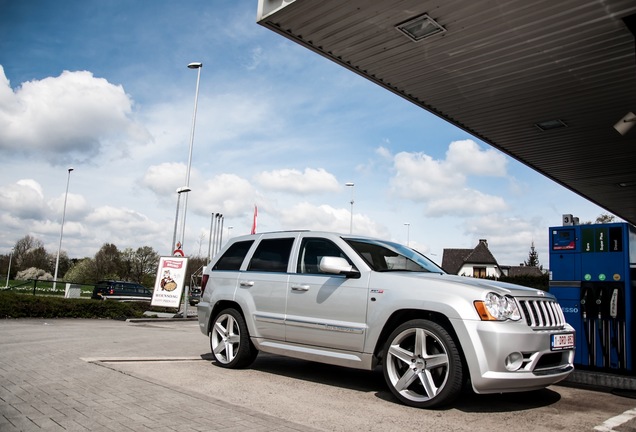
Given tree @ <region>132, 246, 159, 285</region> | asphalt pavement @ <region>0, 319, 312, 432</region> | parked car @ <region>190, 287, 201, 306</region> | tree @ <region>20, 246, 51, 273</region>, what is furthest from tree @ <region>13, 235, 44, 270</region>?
asphalt pavement @ <region>0, 319, 312, 432</region>

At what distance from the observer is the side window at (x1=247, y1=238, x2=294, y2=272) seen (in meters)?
6.77

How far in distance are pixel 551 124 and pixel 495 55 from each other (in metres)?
3.41

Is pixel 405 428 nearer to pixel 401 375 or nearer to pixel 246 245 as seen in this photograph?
pixel 401 375

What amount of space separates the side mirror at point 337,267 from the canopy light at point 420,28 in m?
3.16

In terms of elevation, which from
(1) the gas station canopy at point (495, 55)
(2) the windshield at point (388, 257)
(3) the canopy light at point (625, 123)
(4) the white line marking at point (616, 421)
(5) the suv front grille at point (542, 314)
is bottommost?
(4) the white line marking at point (616, 421)

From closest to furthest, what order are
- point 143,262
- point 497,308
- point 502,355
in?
1. point 502,355
2. point 497,308
3. point 143,262

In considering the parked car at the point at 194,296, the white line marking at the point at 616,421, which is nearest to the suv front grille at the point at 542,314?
the white line marking at the point at 616,421

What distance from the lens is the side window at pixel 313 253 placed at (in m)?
6.33

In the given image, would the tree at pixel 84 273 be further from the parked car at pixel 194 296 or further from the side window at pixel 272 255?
the side window at pixel 272 255

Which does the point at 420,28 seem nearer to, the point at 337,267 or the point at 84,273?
the point at 337,267

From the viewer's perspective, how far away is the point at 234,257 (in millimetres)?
7516

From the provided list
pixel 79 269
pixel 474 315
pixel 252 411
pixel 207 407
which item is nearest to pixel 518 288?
pixel 474 315

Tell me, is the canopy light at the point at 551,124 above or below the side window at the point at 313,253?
above

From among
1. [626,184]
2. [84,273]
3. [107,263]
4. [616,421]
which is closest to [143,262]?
[107,263]
